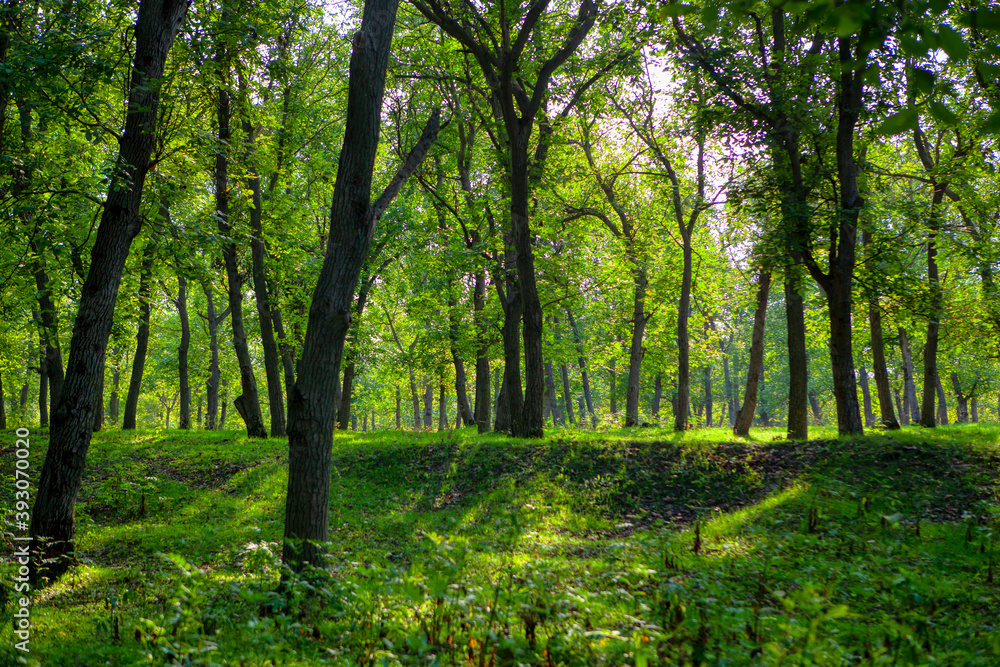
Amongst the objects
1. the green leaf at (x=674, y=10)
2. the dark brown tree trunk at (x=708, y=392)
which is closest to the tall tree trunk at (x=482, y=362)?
the green leaf at (x=674, y=10)

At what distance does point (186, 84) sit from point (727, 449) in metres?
12.2

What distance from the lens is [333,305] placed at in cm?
572

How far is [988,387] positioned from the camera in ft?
119

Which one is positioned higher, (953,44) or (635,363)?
(953,44)

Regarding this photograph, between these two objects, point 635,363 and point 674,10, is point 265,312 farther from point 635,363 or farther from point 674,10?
point 674,10

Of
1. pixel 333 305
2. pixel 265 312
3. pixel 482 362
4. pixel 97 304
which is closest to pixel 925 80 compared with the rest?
pixel 333 305

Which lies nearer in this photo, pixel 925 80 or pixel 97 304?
pixel 925 80

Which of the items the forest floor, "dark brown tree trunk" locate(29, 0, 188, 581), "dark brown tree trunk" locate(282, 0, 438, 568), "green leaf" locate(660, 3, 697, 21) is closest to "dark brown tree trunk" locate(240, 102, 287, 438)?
the forest floor

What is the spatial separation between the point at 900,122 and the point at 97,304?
26.5ft

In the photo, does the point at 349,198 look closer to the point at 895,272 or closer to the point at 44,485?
the point at 44,485

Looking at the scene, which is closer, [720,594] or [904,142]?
[720,594]

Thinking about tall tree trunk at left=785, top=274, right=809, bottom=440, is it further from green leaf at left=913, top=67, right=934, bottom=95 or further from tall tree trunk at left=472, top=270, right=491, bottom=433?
green leaf at left=913, top=67, right=934, bottom=95

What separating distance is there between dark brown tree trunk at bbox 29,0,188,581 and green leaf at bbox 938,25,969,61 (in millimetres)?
7713

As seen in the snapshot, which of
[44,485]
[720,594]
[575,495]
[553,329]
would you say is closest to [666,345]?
[553,329]
